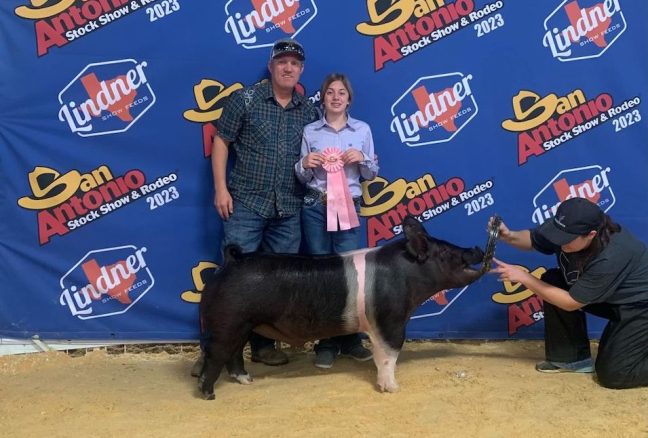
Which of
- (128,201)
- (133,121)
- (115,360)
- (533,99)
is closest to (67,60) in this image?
(133,121)

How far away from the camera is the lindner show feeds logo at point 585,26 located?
4.26m

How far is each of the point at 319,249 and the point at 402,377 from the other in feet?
2.95


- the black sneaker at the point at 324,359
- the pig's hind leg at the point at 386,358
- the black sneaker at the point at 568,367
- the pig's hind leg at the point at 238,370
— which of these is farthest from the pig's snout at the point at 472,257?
the pig's hind leg at the point at 238,370

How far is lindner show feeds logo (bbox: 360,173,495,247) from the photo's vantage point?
435cm

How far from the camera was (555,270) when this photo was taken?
3902 mm

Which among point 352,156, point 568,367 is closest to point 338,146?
point 352,156

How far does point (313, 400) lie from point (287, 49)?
76.8 inches

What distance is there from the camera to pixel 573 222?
11.2 ft

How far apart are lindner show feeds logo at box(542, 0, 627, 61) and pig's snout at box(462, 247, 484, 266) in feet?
4.87

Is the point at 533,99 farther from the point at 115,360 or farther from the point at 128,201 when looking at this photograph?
the point at 115,360

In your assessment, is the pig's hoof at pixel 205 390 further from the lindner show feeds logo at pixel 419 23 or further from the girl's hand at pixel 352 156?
Answer: the lindner show feeds logo at pixel 419 23

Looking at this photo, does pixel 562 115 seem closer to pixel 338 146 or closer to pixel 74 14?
pixel 338 146

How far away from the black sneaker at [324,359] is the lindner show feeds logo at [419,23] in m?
1.81

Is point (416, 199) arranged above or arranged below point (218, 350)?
above
